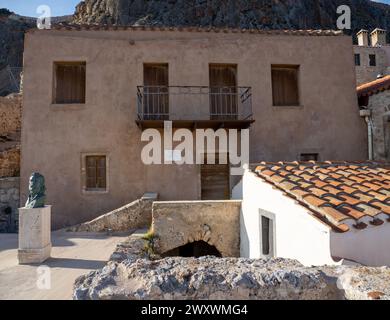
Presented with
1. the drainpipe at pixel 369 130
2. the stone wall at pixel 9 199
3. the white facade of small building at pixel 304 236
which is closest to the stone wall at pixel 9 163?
the stone wall at pixel 9 199

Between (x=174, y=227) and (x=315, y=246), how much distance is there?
3.95 m

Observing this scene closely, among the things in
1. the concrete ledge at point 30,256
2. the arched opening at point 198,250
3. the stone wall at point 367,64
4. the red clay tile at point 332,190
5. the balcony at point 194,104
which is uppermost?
the stone wall at point 367,64

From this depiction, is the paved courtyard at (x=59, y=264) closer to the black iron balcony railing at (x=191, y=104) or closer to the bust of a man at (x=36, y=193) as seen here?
the bust of a man at (x=36, y=193)

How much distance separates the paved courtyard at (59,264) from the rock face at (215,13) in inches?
923

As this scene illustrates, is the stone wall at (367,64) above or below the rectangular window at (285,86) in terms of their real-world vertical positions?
above

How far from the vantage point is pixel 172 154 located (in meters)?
10.3

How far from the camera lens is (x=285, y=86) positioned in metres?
11.4

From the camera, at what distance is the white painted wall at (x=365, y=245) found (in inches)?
143

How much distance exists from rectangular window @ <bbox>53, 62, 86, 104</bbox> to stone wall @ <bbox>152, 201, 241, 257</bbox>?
19.4 ft

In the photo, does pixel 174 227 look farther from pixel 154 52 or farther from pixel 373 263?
pixel 154 52

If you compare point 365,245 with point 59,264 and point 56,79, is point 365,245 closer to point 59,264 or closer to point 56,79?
point 59,264

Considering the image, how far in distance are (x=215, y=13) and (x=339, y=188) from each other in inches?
1019

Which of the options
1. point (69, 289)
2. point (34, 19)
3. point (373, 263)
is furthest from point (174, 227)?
point (34, 19)

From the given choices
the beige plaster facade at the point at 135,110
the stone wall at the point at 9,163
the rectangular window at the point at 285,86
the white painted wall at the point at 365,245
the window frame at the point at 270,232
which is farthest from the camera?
the stone wall at the point at 9,163
